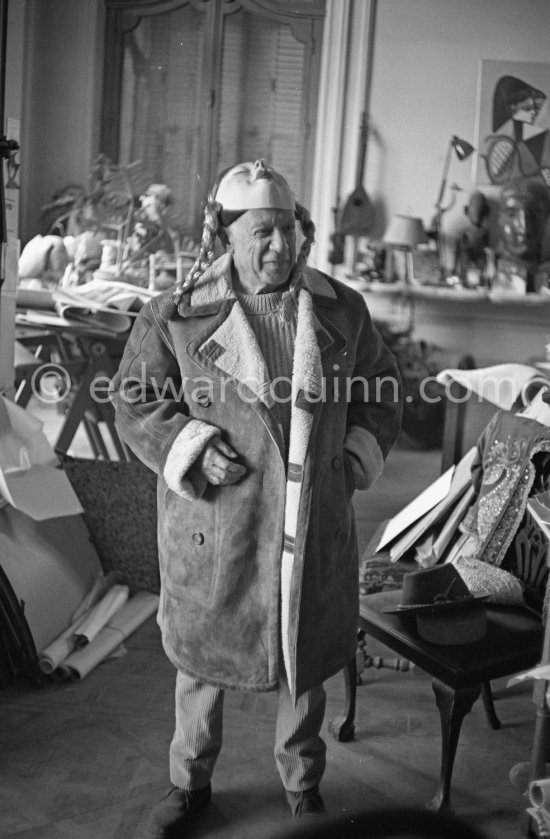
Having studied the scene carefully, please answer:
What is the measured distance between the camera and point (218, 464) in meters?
1.83

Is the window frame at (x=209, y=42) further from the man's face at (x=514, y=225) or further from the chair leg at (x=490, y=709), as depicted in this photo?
the chair leg at (x=490, y=709)

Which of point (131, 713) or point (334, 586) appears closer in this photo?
point (334, 586)

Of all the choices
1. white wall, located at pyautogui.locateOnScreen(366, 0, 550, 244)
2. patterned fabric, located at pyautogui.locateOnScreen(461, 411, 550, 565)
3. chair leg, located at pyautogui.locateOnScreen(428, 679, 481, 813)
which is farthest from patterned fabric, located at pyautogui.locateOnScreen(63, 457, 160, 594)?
white wall, located at pyautogui.locateOnScreen(366, 0, 550, 244)

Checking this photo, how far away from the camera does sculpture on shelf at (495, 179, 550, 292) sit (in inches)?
207

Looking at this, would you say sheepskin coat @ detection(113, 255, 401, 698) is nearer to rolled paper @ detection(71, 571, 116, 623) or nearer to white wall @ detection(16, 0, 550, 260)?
rolled paper @ detection(71, 571, 116, 623)

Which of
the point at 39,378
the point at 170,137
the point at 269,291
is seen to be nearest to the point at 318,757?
Result: the point at 269,291

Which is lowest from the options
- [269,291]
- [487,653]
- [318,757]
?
[318,757]

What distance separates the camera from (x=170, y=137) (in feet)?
14.0

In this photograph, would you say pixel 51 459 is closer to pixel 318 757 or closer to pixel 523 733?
pixel 318 757

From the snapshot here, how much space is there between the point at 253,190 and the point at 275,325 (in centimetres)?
29

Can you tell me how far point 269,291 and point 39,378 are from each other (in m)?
2.23

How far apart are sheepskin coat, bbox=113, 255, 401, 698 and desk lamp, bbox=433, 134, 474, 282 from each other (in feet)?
10.2

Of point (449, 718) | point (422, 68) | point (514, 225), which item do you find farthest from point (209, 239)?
point (514, 225)

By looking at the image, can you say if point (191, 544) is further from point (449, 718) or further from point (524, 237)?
point (524, 237)
